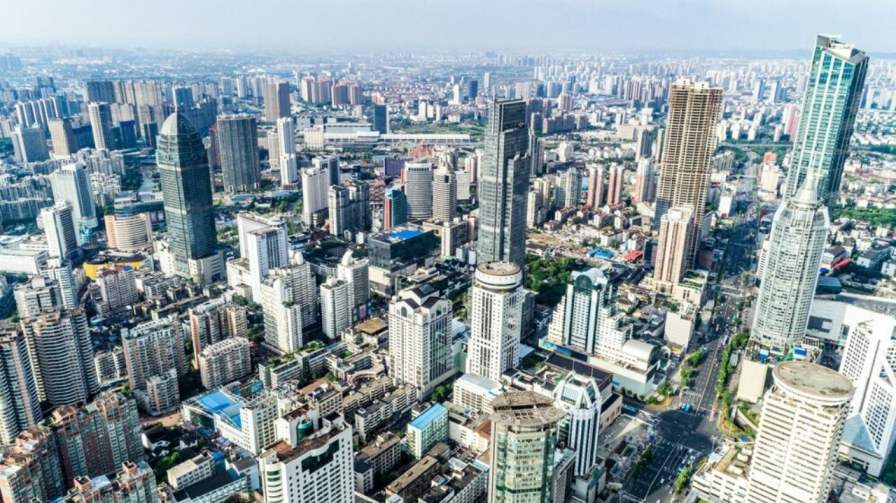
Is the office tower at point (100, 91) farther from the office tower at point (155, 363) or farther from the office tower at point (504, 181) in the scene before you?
the office tower at point (504, 181)

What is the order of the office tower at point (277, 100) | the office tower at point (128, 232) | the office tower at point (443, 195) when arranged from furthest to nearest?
the office tower at point (277, 100) < the office tower at point (443, 195) < the office tower at point (128, 232)

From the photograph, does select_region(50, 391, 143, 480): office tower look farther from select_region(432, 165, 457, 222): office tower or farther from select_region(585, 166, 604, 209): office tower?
select_region(585, 166, 604, 209): office tower

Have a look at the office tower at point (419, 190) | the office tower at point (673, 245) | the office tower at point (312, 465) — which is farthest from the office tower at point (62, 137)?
the office tower at point (312, 465)

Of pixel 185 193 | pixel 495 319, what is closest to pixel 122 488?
pixel 495 319

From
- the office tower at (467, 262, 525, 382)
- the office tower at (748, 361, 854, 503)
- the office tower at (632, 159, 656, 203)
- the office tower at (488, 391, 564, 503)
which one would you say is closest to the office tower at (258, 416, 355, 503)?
the office tower at (488, 391, 564, 503)

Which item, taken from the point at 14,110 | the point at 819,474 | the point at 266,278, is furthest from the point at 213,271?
the point at 14,110

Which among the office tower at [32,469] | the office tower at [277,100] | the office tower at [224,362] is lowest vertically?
the office tower at [224,362]
